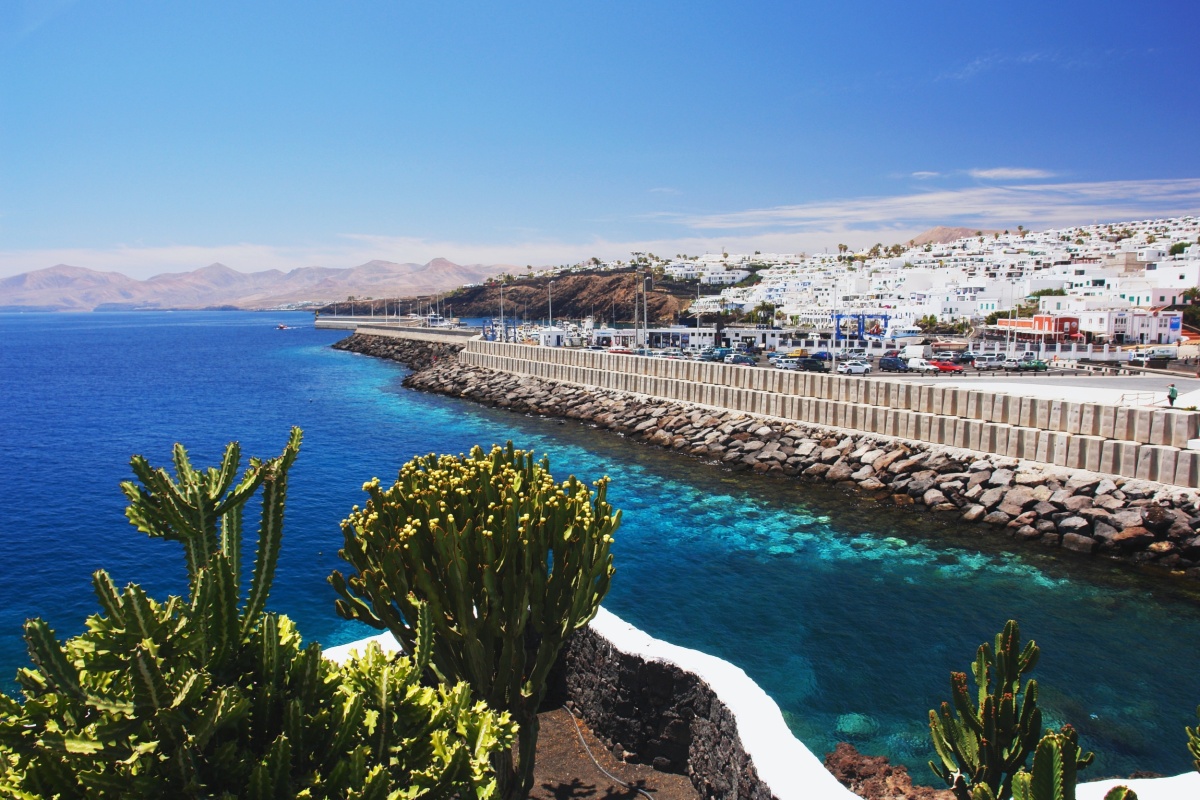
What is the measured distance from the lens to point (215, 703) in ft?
14.0

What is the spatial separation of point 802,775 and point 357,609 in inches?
190

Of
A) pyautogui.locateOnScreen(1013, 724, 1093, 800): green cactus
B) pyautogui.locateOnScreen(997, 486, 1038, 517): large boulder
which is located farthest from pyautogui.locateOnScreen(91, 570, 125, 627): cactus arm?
pyautogui.locateOnScreen(997, 486, 1038, 517): large boulder

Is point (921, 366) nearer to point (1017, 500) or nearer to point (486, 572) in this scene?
point (1017, 500)

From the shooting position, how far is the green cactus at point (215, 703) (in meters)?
4.20

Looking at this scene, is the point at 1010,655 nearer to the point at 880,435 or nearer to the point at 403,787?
the point at 403,787

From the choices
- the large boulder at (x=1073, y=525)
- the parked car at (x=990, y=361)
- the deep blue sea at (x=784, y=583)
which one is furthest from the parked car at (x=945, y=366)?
the large boulder at (x=1073, y=525)

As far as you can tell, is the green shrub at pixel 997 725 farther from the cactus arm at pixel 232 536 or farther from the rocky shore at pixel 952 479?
the rocky shore at pixel 952 479

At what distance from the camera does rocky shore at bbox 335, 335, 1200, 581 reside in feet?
70.0

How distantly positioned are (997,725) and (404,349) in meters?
88.2

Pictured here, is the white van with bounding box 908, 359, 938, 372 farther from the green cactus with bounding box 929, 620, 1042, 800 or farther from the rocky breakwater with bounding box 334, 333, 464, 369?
the green cactus with bounding box 929, 620, 1042, 800

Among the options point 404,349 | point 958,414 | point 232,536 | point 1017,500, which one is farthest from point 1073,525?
point 404,349

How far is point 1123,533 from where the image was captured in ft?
70.2

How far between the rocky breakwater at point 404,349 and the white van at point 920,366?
3944 centimetres

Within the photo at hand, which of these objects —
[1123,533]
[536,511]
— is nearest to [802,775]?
[536,511]
